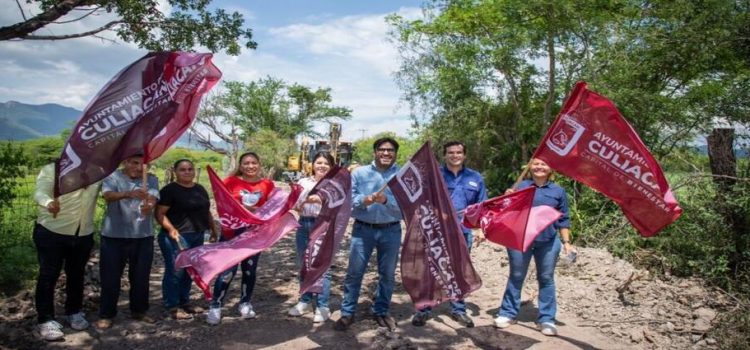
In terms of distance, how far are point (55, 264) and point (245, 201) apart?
5.62 ft

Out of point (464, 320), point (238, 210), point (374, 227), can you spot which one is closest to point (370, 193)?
point (374, 227)

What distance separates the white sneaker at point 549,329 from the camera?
480cm

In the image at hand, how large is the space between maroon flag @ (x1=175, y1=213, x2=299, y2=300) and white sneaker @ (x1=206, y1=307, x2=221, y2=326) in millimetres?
576

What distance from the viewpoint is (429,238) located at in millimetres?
4398

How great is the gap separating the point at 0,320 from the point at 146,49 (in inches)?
157

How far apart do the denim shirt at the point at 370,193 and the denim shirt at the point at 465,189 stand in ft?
2.33

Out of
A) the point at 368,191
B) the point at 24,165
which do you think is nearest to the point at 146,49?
the point at 24,165

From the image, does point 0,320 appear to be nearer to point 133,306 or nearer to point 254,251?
point 133,306

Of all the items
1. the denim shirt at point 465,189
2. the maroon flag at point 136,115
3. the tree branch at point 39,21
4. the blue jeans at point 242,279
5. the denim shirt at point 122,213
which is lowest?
the blue jeans at point 242,279

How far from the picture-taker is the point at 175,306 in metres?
5.00

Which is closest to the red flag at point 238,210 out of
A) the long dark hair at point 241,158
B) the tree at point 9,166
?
the long dark hair at point 241,158

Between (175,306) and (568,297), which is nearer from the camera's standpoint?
(175,306)

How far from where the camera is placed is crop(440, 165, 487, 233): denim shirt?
500 cm

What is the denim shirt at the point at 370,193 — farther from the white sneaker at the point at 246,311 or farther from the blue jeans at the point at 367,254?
the white sneaker at the point at 246,311
